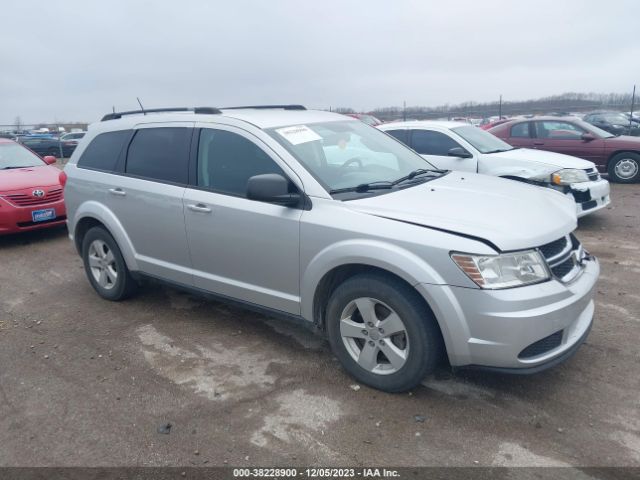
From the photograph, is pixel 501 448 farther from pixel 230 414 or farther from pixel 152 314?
pixel 152 314

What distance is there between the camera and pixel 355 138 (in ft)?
14.4

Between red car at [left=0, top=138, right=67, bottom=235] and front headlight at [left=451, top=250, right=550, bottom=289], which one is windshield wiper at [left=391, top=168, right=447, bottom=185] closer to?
front headlight at [left=451, top=250, right=550, bottom=289]

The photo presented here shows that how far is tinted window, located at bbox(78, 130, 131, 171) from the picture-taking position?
4.98 metres

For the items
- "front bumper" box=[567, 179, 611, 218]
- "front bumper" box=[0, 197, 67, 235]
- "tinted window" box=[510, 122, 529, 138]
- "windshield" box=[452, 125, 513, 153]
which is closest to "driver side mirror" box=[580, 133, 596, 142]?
"tinted window" box=[510, 122, 529, 138]

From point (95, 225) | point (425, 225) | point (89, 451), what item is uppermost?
point (425, 225)

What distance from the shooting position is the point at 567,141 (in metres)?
11.2

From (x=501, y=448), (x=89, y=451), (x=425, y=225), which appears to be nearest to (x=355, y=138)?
(x=425, y=225)

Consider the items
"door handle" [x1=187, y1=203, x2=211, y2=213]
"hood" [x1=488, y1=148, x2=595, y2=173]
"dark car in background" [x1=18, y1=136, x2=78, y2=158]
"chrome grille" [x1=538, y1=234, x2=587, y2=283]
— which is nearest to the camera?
"chrome grille" [x1=538, y1=234, x2=587, y2=283]

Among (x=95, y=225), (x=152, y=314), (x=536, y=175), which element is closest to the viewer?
(x=152, y=314)

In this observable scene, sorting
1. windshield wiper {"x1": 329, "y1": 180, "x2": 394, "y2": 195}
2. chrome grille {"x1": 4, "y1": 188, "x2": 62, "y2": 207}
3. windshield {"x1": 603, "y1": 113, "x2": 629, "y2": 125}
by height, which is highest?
windshield {"x1": 603, "y1": 113, "x2": 629, "y2": 125}

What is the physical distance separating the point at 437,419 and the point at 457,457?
0.35 m

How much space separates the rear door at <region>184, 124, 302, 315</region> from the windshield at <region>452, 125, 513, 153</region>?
503cm

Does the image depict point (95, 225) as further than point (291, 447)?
Yes

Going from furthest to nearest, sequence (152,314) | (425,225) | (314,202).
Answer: (152,314)
(314,202)
(425,225)
